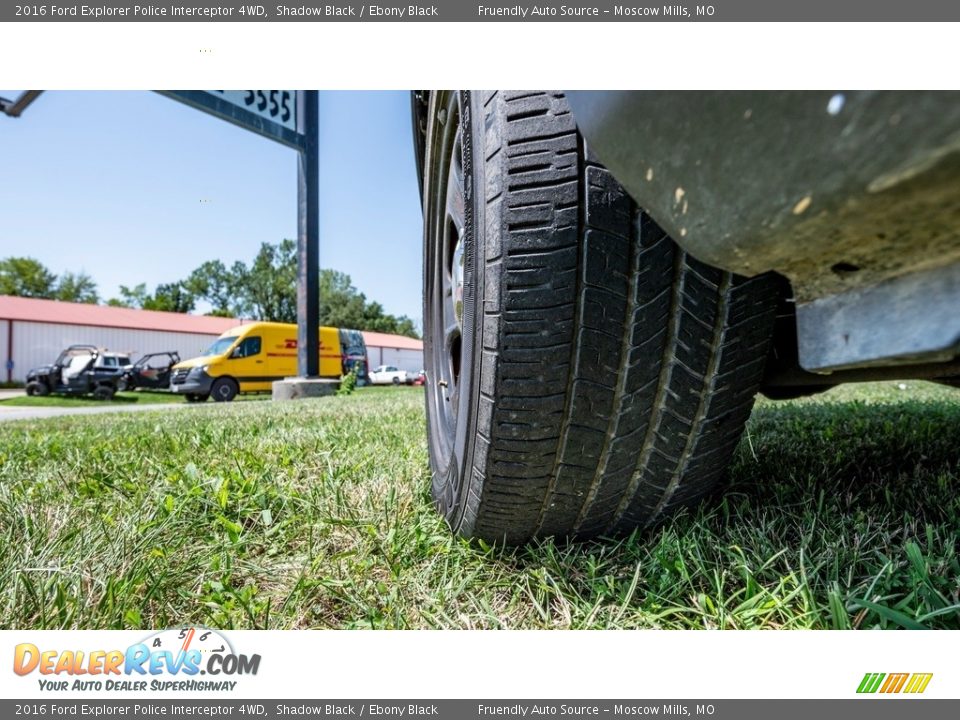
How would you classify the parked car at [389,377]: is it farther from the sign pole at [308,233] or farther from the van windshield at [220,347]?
the sign pole at [308,233]

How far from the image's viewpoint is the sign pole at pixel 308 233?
22.1ft

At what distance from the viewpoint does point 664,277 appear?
0.68 meters

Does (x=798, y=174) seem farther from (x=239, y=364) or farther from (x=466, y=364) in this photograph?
(x=239, y=364)

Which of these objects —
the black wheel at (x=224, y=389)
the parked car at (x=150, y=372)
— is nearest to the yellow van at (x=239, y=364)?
the black wheel at (x=224, y=389)

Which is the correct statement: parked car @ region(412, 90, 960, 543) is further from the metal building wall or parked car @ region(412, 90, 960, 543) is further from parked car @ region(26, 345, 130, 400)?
the metal building wall

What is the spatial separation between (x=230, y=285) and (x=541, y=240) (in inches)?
1248

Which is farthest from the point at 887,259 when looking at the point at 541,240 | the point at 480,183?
the point at 480,183

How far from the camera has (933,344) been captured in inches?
12.7

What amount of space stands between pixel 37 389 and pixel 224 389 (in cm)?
440

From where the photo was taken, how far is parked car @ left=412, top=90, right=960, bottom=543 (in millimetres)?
312

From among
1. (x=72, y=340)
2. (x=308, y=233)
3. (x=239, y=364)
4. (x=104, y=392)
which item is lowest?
(x=104, y=392)

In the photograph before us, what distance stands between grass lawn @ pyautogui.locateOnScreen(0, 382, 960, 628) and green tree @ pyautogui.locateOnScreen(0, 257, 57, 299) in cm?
2305

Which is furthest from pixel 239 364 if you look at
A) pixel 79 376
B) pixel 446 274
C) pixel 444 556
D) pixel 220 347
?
pixel 444 556
